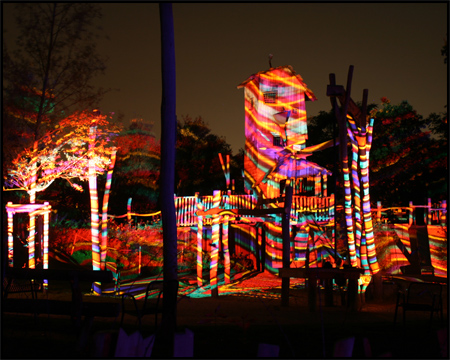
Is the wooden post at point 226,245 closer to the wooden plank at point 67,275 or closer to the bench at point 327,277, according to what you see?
the bench at point 327,277

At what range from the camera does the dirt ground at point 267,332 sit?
5359 millimetres

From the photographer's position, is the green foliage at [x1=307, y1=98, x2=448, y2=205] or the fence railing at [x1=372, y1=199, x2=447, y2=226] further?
the green foliage at [x1=307, y1=98, x2=448, y2=205]

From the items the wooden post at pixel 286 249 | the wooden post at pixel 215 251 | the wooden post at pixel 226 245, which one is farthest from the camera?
the wooden post at pixel 226 245

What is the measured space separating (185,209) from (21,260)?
20.1 ft

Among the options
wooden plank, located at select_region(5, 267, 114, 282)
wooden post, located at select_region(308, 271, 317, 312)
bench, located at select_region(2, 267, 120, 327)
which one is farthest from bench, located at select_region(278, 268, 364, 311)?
bench, located at select_region(2, 267, 120, 327)

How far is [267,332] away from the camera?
7.30 metres

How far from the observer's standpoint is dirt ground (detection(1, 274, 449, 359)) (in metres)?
5.36

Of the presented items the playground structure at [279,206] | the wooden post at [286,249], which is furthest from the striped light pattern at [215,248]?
the wooden post at [286,249]

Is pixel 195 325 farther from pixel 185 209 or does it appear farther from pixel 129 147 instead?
pixel 129 147

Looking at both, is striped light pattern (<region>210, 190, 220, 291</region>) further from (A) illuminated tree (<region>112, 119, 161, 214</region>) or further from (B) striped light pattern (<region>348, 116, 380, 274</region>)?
(A) illuminated tree (<region>112, 119, 161, 214</region>)


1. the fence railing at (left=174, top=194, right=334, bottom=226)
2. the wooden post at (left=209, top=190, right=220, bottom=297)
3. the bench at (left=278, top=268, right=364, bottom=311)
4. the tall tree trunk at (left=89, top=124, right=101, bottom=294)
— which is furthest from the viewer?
the fence railing at (left=174, top=194, right=334, bottom=226)

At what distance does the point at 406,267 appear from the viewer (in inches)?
588

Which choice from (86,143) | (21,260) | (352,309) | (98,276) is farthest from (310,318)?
(21,260)

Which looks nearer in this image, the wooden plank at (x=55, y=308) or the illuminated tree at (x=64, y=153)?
the wooden plank at (x=55, y=308)
